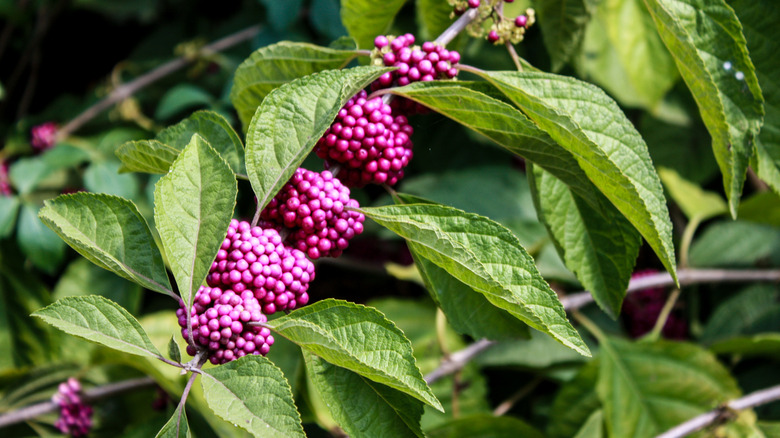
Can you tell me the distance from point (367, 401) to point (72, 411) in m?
0.92

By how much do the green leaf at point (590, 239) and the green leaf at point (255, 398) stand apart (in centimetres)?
52

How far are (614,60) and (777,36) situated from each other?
1124 mm

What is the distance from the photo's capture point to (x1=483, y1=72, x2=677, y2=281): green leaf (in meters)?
0.82

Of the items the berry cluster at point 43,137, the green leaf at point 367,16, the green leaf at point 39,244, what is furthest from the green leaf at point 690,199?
the berry cluster at point 43,137

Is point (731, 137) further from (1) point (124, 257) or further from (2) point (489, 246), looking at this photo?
(1) point (124, 257)

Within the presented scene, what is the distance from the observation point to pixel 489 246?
806mm

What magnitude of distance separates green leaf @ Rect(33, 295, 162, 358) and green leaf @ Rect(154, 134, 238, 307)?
76 mm

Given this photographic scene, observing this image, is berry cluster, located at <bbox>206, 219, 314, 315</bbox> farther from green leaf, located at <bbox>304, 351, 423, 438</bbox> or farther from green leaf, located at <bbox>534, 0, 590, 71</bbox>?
green leaf, located at <bbox>534, 0, 590, 71</bbox>

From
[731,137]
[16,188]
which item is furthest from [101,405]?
[731,137]

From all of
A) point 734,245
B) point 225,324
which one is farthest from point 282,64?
point 734,245

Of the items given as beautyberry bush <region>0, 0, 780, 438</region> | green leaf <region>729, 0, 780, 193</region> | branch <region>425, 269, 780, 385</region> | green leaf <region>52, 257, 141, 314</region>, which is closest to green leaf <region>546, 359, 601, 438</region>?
beautyberry bush <region>0, 0, 780, 438</region>

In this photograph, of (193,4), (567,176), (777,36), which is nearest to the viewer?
(567,176)

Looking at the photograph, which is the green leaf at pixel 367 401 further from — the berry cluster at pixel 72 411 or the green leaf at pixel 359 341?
the berry cluster at pixel 72 411

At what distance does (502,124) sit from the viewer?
2.85ft
